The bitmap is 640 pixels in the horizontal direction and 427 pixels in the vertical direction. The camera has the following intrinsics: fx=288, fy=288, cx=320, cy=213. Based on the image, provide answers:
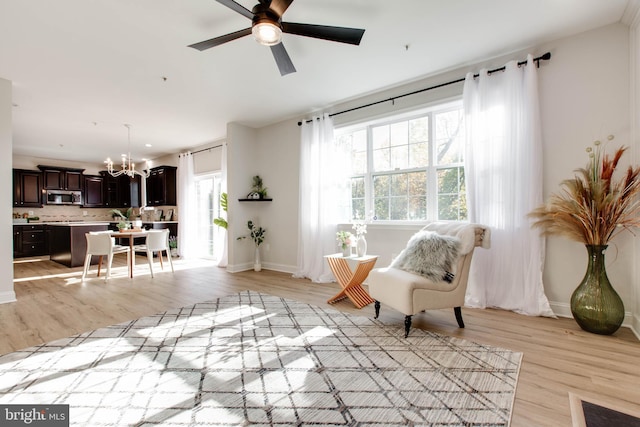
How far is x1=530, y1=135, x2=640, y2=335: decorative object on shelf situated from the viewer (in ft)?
7.92

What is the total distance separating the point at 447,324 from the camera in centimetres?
274

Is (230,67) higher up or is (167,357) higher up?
(230,67)

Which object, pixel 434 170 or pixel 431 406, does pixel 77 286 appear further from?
pixel 434 170

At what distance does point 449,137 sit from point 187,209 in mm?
6103

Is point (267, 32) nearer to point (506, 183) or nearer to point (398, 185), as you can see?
point (398, 185)

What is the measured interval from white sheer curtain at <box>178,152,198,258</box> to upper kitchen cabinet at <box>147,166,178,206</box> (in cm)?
57

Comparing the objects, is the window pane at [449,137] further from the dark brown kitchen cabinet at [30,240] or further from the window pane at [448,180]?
the dark brown kitchen cabinet at [30,240]

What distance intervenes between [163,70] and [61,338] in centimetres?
302

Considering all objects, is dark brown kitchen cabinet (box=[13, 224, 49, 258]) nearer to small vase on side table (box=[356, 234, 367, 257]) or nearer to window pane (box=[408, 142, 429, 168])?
small vase on side table (box=[356, 234, 367, 257])

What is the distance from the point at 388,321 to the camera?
9.29 feet

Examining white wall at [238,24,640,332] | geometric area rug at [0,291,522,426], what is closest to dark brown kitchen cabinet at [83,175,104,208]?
geometric area rug at [0,291,522,426]

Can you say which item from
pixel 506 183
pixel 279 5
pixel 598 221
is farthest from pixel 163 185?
pixel 598 221

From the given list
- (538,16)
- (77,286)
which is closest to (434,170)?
(538,16)

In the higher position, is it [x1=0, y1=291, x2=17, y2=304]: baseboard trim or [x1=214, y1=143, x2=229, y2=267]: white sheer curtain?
[x1=214, y1=143, x2=229, y2=267]: white sheer curtain
